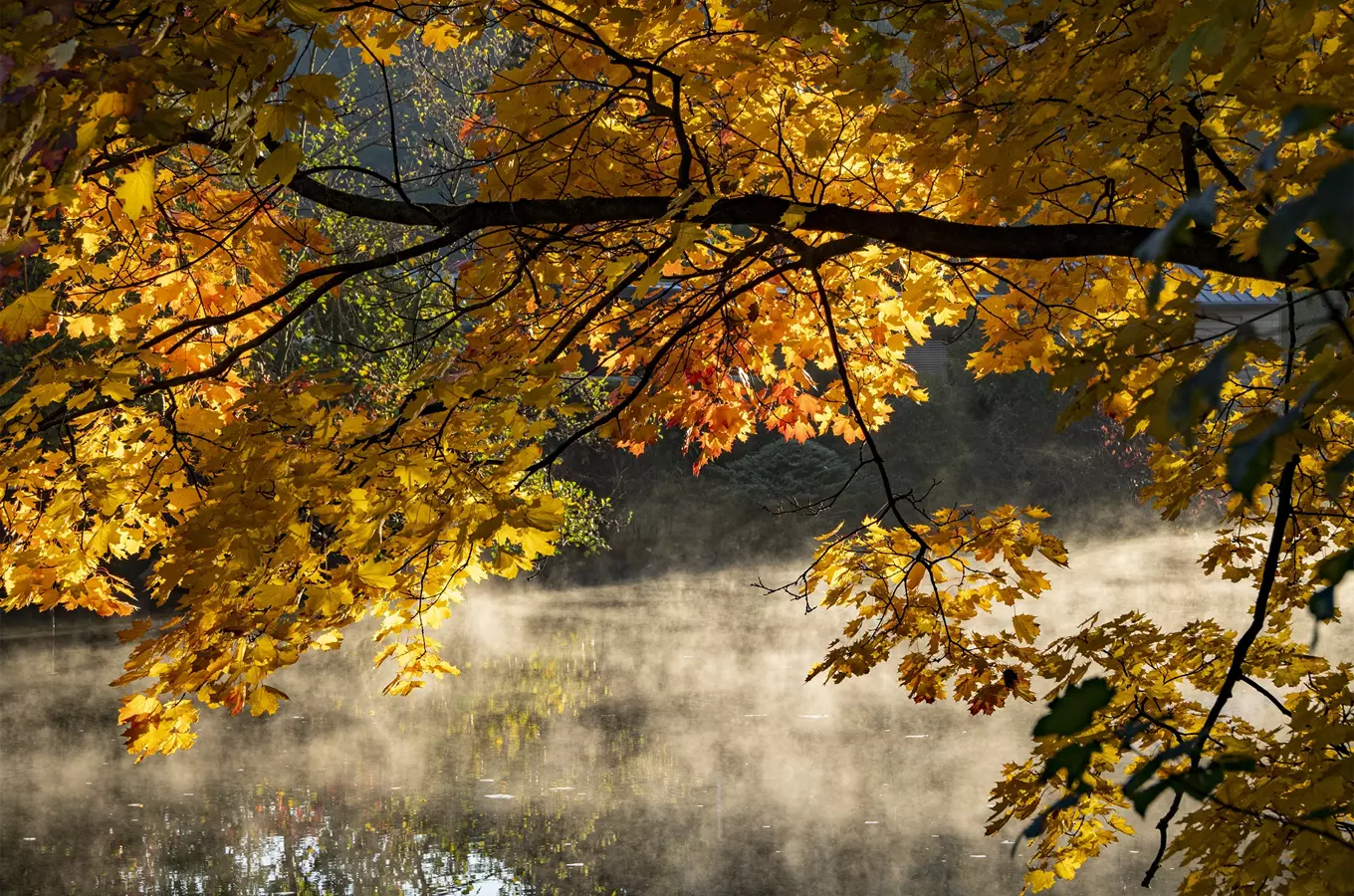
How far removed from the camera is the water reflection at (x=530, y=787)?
675cm

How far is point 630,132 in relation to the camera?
4320 millimetres

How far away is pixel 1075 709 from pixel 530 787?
770cm

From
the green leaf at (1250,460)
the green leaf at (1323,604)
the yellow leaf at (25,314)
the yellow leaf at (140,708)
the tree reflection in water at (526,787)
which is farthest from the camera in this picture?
the tree reflection in water at (526,787)

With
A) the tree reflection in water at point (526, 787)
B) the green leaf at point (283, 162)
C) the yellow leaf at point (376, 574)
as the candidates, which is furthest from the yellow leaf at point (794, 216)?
the tree reflection in water at point (526, 787)

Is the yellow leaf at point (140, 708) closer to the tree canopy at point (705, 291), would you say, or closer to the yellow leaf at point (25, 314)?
the tree canopy at point (705, 291)

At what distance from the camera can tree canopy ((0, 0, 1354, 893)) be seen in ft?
6.64

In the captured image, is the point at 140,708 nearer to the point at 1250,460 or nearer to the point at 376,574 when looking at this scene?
the point at 376,574

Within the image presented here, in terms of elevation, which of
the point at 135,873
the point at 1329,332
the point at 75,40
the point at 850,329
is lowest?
the point at 135,873

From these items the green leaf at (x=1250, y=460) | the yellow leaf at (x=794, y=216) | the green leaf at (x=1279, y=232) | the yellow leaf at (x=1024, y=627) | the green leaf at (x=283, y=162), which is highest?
the yellow leaf at (x=794, y=216)

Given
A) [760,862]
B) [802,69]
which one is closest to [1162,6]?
[802,69]

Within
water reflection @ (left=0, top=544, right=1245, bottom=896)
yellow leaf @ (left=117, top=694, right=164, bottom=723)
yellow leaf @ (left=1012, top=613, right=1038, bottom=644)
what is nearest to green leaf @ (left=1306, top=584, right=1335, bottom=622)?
yellow leaf @ (left=1012, top=613, right=1038, bottom=644)

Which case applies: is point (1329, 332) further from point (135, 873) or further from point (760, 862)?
point (135, 873)

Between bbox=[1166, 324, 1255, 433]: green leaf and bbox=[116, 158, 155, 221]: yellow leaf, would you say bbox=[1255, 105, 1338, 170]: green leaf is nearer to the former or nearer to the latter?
bbox=[1166, 324, 1255, 433]: green leaf

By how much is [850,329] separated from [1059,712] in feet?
16.6
